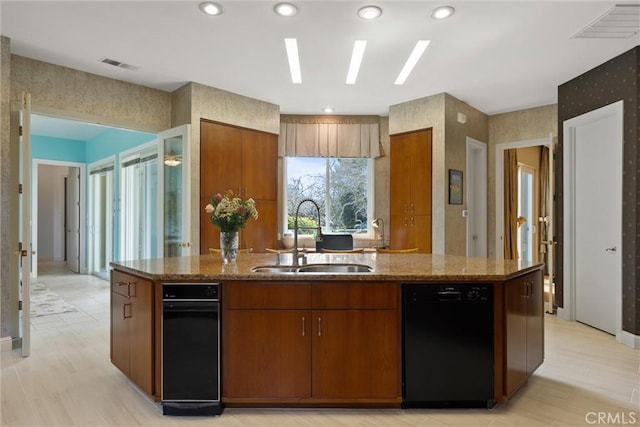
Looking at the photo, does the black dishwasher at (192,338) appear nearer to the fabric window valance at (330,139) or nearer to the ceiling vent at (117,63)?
the ceiling vent at (117,63)

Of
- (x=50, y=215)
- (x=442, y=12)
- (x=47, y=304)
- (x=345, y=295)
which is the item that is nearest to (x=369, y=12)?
(x=442, y=12)

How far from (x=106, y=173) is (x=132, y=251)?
6.26ft

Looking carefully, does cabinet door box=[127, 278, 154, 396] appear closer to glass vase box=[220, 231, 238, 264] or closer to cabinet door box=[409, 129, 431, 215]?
glass vase box=[220, 231, 238, 264]

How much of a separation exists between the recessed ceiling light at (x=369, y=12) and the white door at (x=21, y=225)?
9.66 ft

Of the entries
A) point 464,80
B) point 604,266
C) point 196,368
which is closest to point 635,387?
point 604,266

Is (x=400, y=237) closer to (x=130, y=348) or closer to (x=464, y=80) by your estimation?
(x=464, y=80)

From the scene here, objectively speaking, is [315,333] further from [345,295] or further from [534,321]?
[534,321]

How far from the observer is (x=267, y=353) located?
7.63ft

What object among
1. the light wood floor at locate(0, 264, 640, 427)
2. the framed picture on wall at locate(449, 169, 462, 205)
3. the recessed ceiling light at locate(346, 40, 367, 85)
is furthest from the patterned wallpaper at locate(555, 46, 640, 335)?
the recessed ceiling light at locate(346, 40, 367, 85)

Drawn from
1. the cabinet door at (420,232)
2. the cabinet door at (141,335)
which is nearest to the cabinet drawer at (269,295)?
the cabinet door at (141,335)

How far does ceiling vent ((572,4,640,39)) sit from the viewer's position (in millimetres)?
2945

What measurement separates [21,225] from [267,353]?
8.46 ft

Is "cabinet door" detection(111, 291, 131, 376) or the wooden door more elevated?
the wooden door

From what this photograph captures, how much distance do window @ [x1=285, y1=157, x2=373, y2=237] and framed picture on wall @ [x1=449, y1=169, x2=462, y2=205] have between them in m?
1.49
